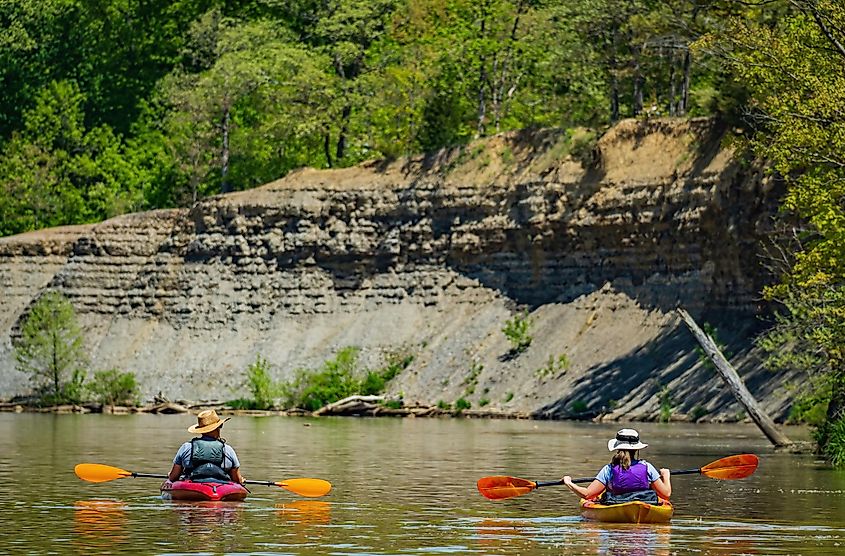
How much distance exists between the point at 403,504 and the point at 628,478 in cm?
501

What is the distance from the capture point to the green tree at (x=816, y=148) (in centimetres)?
3850

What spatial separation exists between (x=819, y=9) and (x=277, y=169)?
6005 cm

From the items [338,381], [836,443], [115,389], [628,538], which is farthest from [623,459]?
[115,389]

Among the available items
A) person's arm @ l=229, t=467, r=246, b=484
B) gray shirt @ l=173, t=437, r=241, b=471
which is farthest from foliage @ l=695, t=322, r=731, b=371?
gray shirt @ l=173, t=437, r=241, b=471

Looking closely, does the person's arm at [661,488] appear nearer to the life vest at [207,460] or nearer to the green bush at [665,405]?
the life vest at [207,460]

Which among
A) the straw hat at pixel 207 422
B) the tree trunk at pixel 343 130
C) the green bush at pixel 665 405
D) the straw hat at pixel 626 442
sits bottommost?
the straw hat at pixel 626 442

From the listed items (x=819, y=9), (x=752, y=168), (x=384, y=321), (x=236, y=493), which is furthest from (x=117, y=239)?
(x=236, y=493)

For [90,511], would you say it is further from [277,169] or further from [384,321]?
[277,169]

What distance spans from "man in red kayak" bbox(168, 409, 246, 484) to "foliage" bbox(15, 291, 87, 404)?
163 ft

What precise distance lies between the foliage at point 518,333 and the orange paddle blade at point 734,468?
4306 centimetres

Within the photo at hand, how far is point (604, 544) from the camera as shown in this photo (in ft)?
78.5

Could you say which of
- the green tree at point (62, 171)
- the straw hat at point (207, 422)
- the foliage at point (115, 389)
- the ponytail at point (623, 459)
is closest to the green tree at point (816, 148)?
the ponytail at point (623, 459)

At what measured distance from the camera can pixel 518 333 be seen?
74.6m

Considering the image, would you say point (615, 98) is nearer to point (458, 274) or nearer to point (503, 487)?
point (458, 274)
